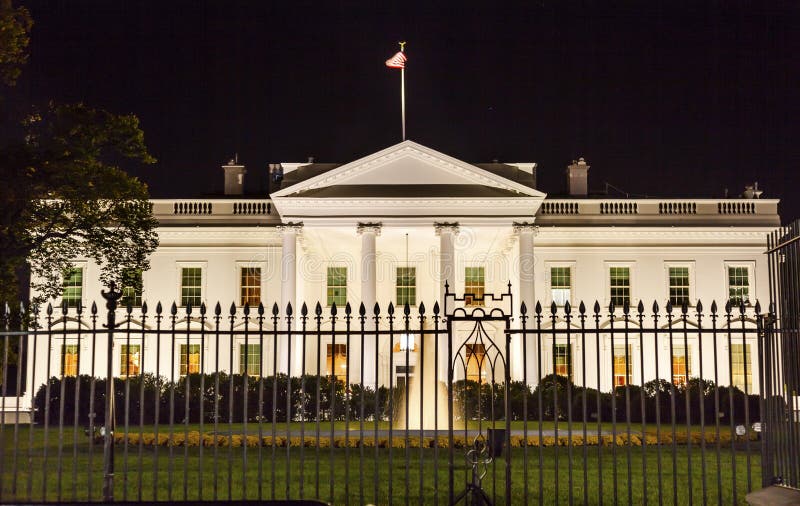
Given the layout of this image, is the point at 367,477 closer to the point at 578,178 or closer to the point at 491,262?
the point at 491,262

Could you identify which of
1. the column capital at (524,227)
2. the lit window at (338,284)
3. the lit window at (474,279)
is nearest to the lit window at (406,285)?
the lit window at (474,279)

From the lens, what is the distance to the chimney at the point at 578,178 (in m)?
41.6

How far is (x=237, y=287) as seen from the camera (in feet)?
121

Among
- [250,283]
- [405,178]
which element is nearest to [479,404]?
[405,178]

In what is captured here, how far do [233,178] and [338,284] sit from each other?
30.8 feet

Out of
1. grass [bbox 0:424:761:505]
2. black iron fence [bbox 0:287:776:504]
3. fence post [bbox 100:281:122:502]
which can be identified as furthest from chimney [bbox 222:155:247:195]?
fence post [bbox 100:281:122:502]

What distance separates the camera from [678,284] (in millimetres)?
36938

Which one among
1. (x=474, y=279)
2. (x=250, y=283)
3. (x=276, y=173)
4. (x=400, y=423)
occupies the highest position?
(x=276, y=173)

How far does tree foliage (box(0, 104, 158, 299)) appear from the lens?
13.6 m

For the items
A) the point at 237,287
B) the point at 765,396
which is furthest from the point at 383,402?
the point at 765,396

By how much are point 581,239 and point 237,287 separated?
45.6 ft

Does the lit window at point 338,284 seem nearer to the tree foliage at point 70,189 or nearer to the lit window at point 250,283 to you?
the lit window at point 250,283

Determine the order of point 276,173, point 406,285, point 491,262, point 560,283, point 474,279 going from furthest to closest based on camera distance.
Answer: point 276,173
point 491,262
point 474,279
point 560,283
point 406,285

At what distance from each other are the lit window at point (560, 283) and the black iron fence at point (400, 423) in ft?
5.77
